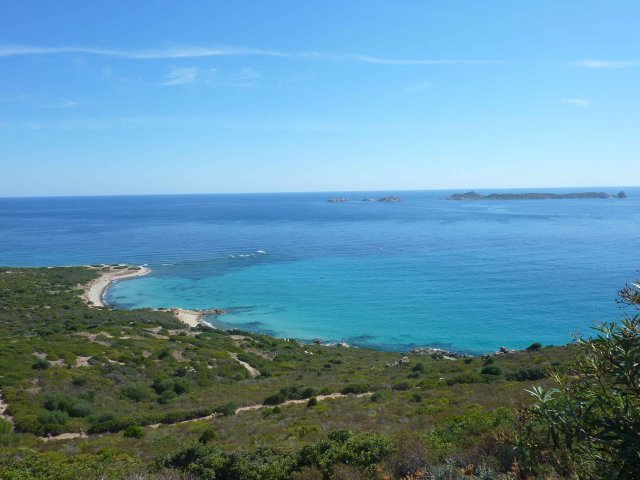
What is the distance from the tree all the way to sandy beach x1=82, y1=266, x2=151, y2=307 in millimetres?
62796

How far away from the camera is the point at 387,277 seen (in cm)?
7044

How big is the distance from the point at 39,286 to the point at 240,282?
2936 cm

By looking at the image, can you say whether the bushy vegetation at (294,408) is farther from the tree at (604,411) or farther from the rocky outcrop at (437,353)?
the rocky outcrop at (437,353)

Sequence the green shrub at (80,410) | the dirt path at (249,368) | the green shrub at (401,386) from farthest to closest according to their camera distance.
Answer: the dirt path at (249,368) < the green shrub at (401,386) < the green shrub at (80,410)

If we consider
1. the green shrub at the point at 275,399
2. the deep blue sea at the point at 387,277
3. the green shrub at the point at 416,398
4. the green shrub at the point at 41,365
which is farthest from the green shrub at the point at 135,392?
the deep blue sea at the point at 387,277

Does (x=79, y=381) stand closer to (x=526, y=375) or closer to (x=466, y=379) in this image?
(x=466, y=379)

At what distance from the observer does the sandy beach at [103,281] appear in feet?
205

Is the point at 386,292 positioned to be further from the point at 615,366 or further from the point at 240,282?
the point at 615,366

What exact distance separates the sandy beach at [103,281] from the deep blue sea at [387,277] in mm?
1821

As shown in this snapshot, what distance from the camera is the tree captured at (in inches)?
186

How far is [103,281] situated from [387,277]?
47359mm

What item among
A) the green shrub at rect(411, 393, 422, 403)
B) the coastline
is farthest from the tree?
the coastline

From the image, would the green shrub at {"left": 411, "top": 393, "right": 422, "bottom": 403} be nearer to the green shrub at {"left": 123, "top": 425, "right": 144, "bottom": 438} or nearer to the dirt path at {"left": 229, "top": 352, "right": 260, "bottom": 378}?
the green shrub at {"left": 123, "top": 425, "right": 144, "bottom": 438}

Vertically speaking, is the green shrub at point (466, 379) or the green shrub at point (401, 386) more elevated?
the green shrub at point (466, 379)
